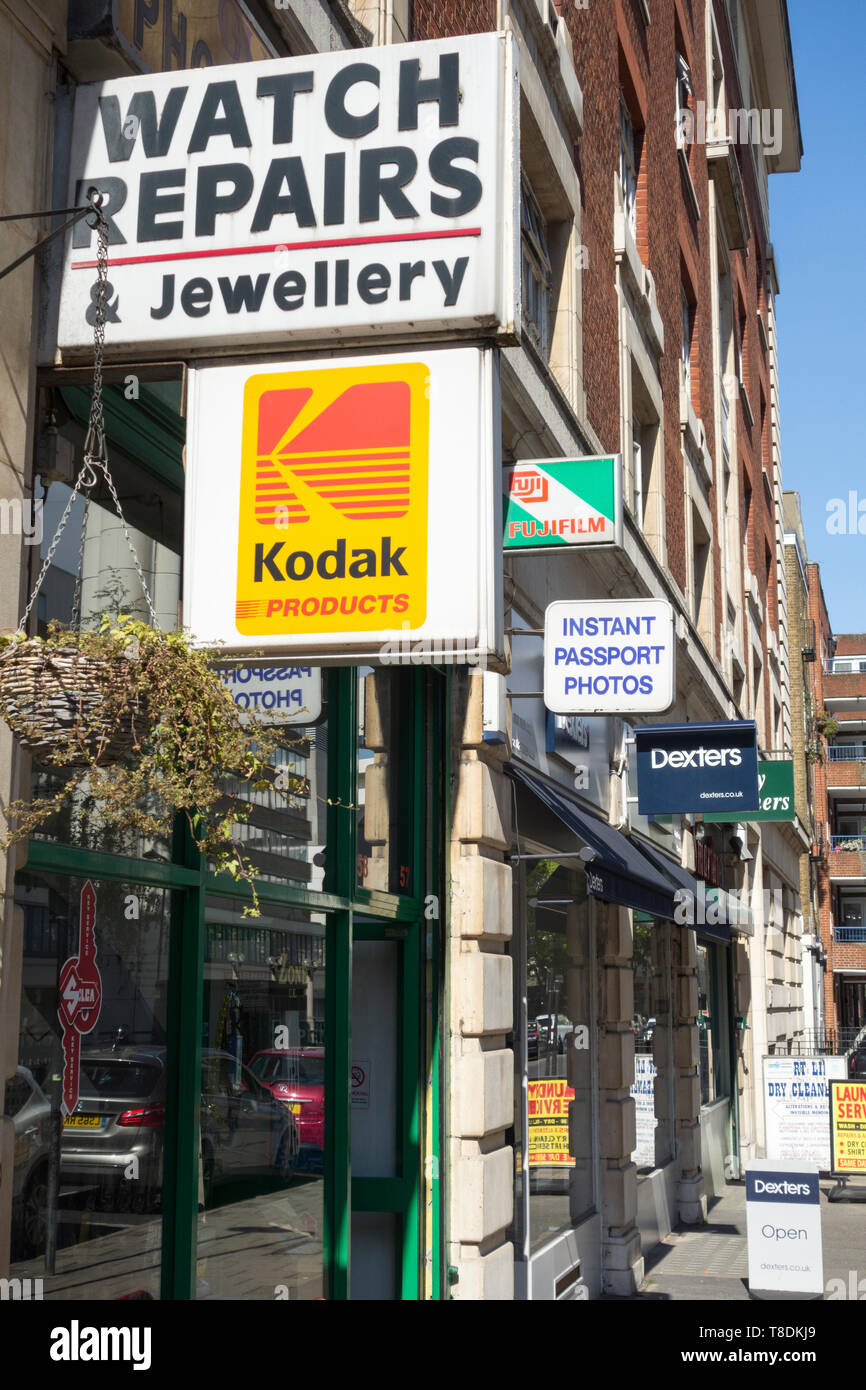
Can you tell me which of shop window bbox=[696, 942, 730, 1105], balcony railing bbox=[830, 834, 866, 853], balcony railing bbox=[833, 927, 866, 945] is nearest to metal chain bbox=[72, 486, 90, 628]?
shop window bbox=[696, 942, 730, 1105]

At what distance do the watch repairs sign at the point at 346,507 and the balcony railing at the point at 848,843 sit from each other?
191 ft

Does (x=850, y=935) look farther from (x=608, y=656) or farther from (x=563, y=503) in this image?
(x=563, y=503)

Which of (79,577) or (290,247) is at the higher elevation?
(290,247)

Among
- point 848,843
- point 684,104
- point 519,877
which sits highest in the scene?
point 684,104

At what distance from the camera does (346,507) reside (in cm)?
499

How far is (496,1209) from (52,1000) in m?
4.88

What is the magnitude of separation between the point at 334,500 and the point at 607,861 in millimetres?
5952

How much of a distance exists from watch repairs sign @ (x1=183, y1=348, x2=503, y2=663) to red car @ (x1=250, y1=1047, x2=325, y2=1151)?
246 cm

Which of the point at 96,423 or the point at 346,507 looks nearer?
the point at 96,423

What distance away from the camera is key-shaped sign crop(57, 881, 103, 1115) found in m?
4.88

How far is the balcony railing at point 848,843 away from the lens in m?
60.7

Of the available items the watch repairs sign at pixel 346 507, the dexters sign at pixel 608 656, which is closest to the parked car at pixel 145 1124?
the watch repairs sign at pixel 346 507

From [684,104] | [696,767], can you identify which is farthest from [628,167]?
[696,767]

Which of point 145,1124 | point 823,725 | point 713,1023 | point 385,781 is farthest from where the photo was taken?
point 823,725
